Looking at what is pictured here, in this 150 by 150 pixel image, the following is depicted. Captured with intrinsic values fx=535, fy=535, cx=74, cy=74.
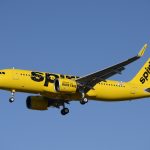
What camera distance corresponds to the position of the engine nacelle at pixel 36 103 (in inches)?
2766

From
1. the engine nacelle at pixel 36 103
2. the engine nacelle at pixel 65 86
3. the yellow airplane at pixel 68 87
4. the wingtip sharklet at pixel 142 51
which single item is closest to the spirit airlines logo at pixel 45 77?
the yellow airplane at pixel 68 87

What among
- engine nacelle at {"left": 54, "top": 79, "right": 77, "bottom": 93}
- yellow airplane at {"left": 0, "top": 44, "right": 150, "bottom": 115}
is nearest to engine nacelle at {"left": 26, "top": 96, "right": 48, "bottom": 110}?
yellow airplane at {"left": 0, "top": 44, "right": 150, "bottom": 115}

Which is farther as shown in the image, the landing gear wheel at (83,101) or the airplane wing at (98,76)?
the landing gear wheel at (83,101)

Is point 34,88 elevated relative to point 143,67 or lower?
lower

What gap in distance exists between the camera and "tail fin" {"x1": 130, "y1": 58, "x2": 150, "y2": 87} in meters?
75.0

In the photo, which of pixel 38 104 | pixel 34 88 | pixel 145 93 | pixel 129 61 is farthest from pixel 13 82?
pixel 145 93

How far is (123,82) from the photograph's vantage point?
72.8 m

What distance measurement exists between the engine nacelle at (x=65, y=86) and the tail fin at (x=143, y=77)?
12.9 metres

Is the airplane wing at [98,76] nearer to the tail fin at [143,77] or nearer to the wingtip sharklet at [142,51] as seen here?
the wingtip sharklet at [142,51]

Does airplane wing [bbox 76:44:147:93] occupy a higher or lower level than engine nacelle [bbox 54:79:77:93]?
higher

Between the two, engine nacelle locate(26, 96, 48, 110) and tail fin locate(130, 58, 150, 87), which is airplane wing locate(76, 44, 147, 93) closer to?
engine nacelle locate(26, 96, 48, 110)

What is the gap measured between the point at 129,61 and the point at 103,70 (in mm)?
4706

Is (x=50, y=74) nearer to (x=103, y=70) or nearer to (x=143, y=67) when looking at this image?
(x=103, y=70)

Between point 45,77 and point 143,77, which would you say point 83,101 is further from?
point 143,77
